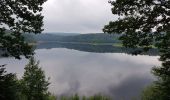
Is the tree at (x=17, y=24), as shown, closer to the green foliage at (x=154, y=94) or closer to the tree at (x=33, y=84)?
the green foliage at (x=154, y=94)

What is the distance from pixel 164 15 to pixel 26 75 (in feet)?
135

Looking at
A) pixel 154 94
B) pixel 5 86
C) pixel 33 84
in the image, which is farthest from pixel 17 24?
pixel 33 84

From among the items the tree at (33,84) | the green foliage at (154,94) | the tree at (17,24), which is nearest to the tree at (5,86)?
the tree at (17,24)

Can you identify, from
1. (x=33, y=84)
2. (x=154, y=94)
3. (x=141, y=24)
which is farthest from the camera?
(x=33, y=84)

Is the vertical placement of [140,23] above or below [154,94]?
above

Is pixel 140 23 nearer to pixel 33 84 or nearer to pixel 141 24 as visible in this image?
pixel 141 24

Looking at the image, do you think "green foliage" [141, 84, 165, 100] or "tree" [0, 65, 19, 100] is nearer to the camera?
"tree" [0, 65, 19, 100]

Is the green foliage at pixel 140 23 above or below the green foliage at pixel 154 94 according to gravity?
above

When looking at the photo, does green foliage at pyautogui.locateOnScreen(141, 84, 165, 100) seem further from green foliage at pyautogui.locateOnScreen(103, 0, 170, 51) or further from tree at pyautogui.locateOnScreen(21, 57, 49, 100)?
tree at pyautogui.locateOnScreen(21, 57, 49, 100)

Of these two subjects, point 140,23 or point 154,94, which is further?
point 154,94

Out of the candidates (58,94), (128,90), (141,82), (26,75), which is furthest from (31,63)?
(141,82)

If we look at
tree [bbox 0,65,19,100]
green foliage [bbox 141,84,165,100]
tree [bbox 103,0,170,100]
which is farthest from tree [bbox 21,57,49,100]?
tree [bbox 103,0,170,100]

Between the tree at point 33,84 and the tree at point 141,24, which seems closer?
the tree at point 141,24

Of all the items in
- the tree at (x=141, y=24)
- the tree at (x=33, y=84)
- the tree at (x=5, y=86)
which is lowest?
the tree at (x=33, y=84)
